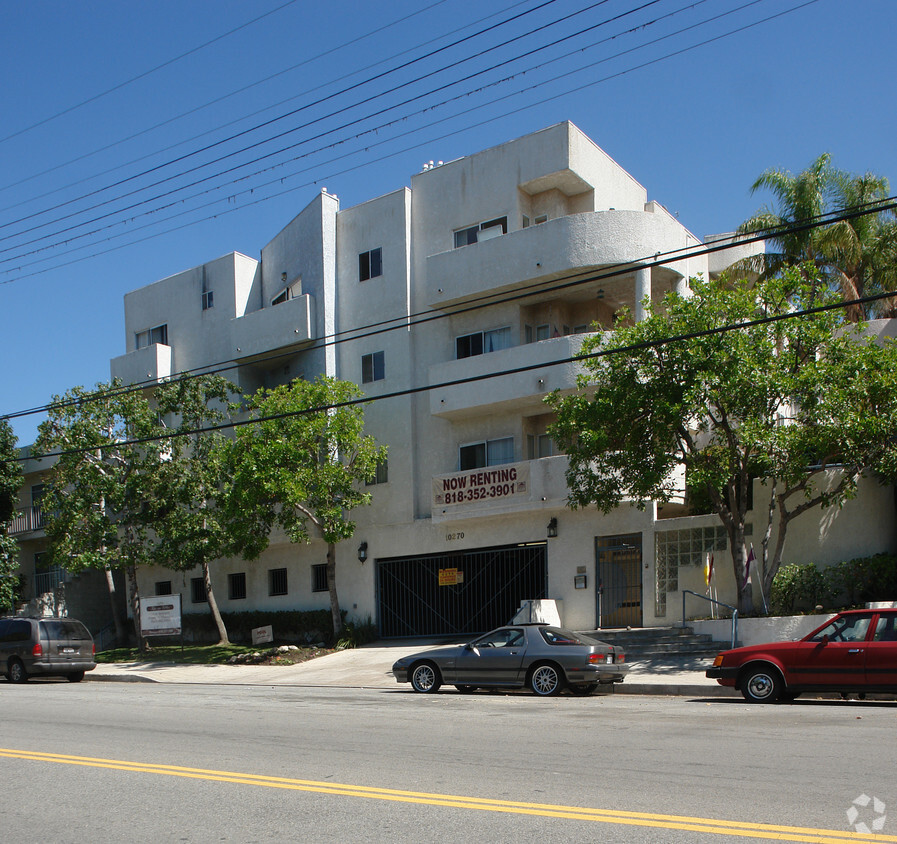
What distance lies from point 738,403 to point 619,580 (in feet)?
24.2

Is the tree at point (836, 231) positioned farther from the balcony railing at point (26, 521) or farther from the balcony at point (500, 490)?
the balcony railing at point (26, 521)

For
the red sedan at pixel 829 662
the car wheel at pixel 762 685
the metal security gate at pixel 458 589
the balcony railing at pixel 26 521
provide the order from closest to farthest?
1. the red sedan at pixel 829 662
2. the car wheel at pixel 762 685
3. the metal security gate at pixel 458 589
4. the balcony railing at pixel 26 521

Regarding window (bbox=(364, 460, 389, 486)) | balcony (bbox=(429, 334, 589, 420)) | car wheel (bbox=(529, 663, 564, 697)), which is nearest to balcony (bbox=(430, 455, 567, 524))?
balcony (bbox=(429, 334, 589, 420))

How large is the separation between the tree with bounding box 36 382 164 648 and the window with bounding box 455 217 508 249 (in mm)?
10927

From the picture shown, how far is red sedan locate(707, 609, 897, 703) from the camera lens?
44.2ft

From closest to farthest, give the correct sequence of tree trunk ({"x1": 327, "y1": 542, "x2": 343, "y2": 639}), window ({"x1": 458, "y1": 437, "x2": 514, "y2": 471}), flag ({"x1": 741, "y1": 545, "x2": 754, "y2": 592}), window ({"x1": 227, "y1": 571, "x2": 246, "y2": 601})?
flag ({"x1": 741, "y1": 545, "x2": 754, "y2": 592}) < window ({"x1": 458, "y1": 437, "x2": 514, "y2": 471}) < tree trunk ({"x1": 327, "y1": 542, "x2": 343, "y2": 639}) < window ({"x1": 227, "y1": 571, "x2": 246, "y2": 601})

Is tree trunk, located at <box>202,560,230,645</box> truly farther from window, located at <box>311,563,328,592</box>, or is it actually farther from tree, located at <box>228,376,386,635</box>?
tree, located at <box>228,376,386,635</box>

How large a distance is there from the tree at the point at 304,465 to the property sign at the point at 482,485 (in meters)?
2.13

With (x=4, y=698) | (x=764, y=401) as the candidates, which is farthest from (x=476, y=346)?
(x=4, y=698)

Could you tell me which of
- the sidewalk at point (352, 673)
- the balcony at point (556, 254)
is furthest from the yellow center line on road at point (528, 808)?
the balcony at point (556, 254)

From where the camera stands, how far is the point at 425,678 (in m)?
17.6

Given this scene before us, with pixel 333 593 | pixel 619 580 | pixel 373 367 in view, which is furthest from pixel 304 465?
pixel 619 580

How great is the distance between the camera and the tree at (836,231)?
27.6 m

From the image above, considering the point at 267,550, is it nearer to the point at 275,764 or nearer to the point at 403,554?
the point at 403,554
